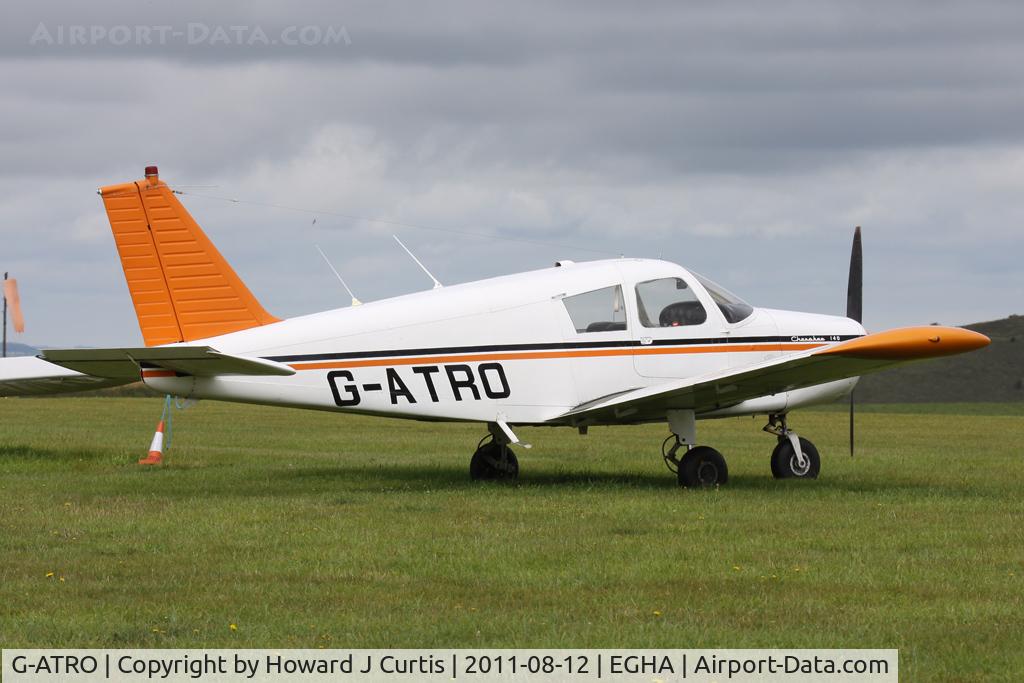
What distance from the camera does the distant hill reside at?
89.6 metres

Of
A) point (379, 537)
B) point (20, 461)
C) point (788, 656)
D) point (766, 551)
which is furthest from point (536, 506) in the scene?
point (20, 461)

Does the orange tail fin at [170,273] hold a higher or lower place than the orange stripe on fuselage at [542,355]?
higher

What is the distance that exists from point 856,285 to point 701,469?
3.64 metres

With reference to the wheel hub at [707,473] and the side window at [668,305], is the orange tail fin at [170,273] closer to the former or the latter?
the side window at [668,305]

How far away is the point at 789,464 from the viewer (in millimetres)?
15789

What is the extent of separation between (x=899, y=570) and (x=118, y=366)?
8.03 metres

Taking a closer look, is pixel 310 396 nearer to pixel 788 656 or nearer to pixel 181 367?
pixel 181 367

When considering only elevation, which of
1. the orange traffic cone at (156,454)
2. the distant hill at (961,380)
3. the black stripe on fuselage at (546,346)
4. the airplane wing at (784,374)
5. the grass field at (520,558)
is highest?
Result: the distant hill at (961,380)

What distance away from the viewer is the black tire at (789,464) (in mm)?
15781

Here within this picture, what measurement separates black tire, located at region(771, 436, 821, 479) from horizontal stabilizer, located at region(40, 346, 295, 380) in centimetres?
592

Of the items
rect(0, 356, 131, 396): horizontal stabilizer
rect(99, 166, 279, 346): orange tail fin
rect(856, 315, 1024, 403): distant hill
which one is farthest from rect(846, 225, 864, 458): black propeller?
rect(856, 315, 1024, 403): distant hill

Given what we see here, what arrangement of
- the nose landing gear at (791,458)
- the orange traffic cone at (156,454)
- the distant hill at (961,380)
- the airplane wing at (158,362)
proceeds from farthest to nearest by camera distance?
the distant hill at (961,380) → the orange traffic cone at (156,454) → the nose landing gear at (791,458) → the airplane wing at (158,362)

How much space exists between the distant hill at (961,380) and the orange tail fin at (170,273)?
77.7 meters

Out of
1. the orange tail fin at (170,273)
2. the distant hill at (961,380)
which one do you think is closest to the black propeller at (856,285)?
the orange tail fin at (170,273)
